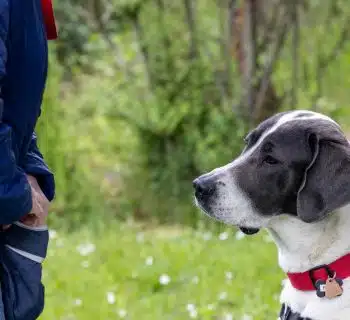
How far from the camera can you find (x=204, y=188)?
330 cm

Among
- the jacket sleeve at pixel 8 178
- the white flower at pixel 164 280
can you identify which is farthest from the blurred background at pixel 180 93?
the jacket sleeve at pixel 8 178

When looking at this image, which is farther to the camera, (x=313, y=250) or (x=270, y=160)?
(x=270, y=160)

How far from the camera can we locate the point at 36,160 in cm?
305

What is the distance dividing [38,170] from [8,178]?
379mm

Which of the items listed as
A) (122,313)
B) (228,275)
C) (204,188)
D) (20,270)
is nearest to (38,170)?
(20,270)

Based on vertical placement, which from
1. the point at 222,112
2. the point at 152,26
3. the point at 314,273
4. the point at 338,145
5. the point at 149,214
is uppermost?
the point at 338,145

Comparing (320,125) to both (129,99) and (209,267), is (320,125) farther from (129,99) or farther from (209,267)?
(129,99)

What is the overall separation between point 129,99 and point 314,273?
513cm

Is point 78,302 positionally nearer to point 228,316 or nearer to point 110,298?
point 110,298

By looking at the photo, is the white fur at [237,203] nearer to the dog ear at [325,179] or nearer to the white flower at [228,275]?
the dog ear at [325,179]

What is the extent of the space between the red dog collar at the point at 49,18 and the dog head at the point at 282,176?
83cm

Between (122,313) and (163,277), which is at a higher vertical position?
(122,313)

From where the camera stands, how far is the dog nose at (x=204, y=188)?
3299 millimetres

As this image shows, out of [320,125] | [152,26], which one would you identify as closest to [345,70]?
[152,26]
